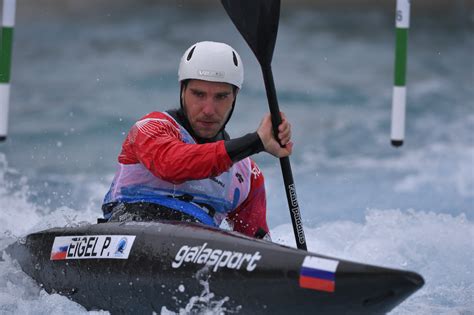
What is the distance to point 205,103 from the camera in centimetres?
423

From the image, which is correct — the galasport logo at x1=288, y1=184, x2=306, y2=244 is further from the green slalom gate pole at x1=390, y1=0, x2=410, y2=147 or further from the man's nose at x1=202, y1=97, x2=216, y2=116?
the green slalom gate pole at x1=390, y1=0, x2=410, y2=147

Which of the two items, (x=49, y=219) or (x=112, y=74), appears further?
(x=112, y=74)

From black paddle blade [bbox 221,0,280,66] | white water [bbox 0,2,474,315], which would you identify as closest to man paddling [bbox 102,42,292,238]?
black paddle blade [bbox 221,0,280,66]

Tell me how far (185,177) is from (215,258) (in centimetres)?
41

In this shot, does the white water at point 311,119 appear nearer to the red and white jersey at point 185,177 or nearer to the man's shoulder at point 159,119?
the red and white jersey at point 185,177

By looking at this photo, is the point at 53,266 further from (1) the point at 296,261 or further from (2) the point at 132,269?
(1) the point at 296,261

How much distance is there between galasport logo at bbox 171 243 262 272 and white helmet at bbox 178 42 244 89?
2.77ft

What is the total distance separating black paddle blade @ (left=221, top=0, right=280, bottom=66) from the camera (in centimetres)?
424

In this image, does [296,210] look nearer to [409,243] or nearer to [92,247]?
[92,247]

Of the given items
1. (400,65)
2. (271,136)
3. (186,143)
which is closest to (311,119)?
(400,65)

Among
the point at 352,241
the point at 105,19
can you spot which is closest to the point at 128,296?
the point at 352,241

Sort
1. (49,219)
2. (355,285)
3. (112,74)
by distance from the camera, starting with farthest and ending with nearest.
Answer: (112,74) < (49,219) < (355,285)

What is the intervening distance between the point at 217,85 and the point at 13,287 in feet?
4.01

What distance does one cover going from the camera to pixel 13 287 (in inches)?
173
